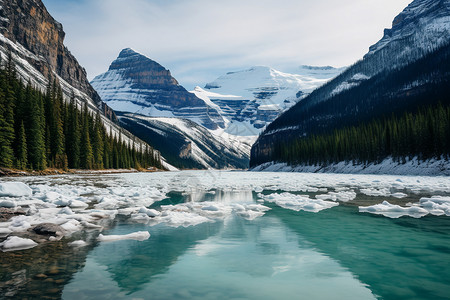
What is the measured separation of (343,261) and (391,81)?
207 m

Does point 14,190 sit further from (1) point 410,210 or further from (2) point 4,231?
(1) point 410,210

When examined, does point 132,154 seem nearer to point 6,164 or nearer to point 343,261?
point 6,164

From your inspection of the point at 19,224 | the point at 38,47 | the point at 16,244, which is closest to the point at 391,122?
the point at 19,224

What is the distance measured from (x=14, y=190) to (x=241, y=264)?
51.7 feet

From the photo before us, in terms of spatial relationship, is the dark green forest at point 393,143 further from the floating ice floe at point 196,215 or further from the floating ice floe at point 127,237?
the floating ice floe at point 127,237

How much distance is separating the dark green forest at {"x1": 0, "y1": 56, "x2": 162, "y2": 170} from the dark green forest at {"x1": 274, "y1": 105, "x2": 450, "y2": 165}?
7652cm

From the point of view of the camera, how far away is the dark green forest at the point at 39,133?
151 feet

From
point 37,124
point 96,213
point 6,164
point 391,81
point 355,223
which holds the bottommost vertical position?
point 355,223

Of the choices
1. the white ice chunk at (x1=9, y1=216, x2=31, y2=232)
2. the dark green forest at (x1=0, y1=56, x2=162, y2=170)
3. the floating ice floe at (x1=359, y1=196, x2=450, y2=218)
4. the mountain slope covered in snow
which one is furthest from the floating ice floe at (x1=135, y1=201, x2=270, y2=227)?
the mountain slope covered in snow

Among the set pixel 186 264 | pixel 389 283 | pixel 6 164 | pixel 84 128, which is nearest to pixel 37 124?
pixel 6 164

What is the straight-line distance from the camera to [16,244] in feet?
22.9

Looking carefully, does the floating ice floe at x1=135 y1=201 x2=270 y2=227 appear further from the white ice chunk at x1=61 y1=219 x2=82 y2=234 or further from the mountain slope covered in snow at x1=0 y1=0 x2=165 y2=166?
the mountain slope covered in snow at x1=0 y1=0 x2=165 y2=166

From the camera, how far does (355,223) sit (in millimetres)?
10641

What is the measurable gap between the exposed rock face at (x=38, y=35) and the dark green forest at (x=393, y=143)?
14501 cm
